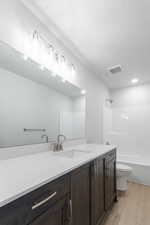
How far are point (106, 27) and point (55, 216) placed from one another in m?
2.03

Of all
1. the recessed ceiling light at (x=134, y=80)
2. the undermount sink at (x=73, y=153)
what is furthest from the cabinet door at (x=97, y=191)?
the recessed ceiling light at (x=134, y=80)

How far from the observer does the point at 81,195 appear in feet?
3.93

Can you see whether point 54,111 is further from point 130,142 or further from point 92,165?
point 130,142

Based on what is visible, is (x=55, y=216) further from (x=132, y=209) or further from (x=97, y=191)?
(x=132, y=209)

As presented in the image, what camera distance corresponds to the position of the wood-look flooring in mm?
1786

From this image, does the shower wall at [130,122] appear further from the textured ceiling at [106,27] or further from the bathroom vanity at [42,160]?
the bathroom vanity at [42,160]

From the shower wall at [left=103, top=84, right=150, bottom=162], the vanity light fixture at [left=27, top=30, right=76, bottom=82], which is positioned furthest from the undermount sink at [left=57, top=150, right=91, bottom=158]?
the shower wall at [left=103, top=84, right=150, bottom=162]

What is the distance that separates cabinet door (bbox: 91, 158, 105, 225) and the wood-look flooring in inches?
13.7

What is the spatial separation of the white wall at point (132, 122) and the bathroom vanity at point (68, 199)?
87.1 inches

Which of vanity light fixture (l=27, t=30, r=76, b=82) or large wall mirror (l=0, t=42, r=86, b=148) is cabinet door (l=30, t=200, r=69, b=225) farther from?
vanity light fixture (l=27, t=30, r=76, b=82)

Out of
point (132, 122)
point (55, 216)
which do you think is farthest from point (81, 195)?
point (132, 122)

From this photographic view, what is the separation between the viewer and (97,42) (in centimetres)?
202

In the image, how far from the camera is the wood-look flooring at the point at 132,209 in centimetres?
179

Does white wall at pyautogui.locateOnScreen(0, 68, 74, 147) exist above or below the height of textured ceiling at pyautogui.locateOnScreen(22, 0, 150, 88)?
below
